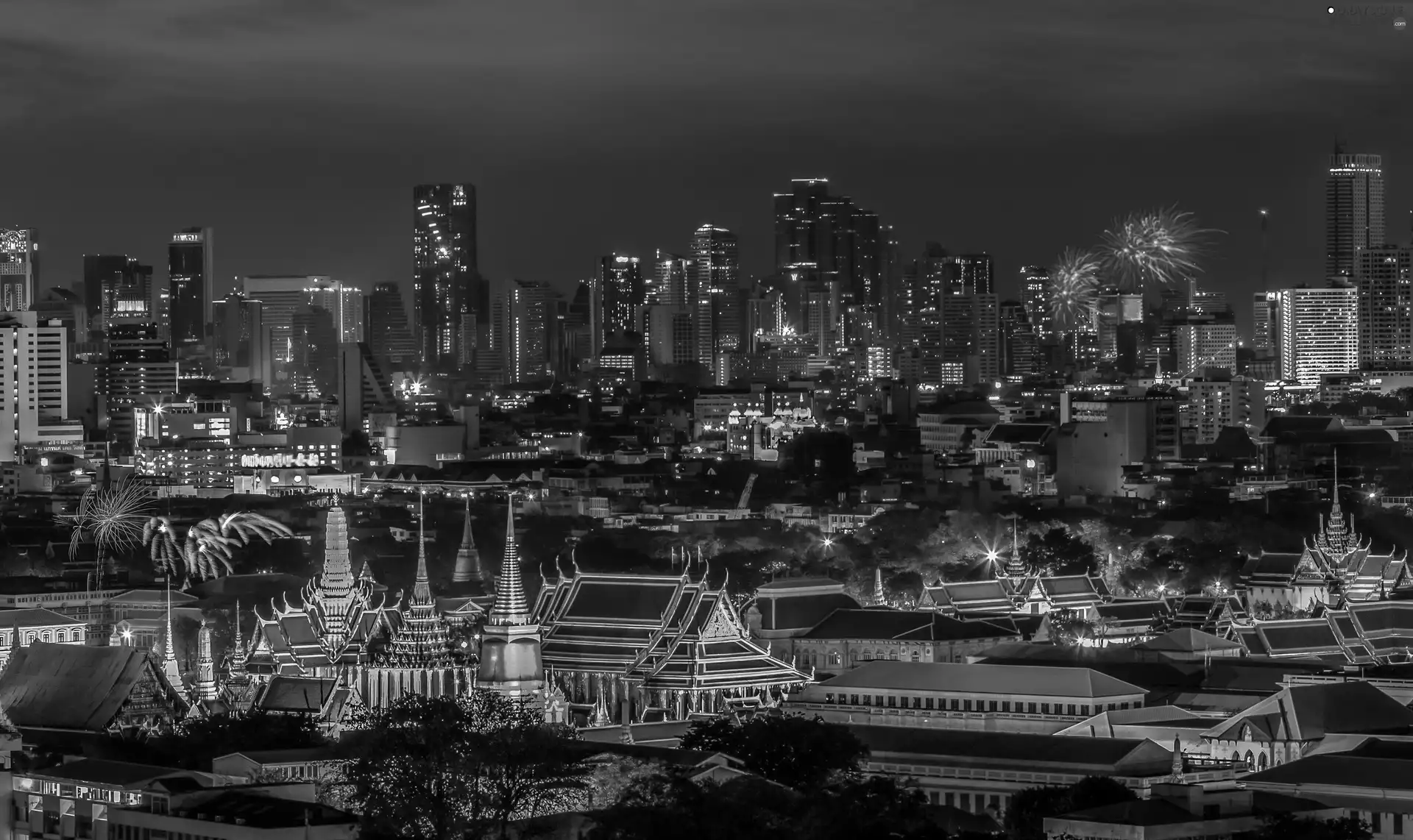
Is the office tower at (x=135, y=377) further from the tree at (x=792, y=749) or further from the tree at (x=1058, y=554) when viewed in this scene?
the tree at (x=792, y=749)

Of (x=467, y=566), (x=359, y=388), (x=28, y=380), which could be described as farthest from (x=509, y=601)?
(x=359, y=388)

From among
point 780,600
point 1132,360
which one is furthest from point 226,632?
point 1132,360

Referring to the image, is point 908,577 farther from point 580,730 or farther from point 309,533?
point 580,730

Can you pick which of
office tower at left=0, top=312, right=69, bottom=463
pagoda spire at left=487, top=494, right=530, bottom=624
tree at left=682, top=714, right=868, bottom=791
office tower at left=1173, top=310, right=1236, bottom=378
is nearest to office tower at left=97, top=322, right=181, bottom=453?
office tower at left=0, top=312, right=69, bottom=463

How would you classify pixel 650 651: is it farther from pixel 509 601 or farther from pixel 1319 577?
pixel 1319 577

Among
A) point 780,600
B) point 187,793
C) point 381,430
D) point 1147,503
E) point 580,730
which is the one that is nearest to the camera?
point 187,793
